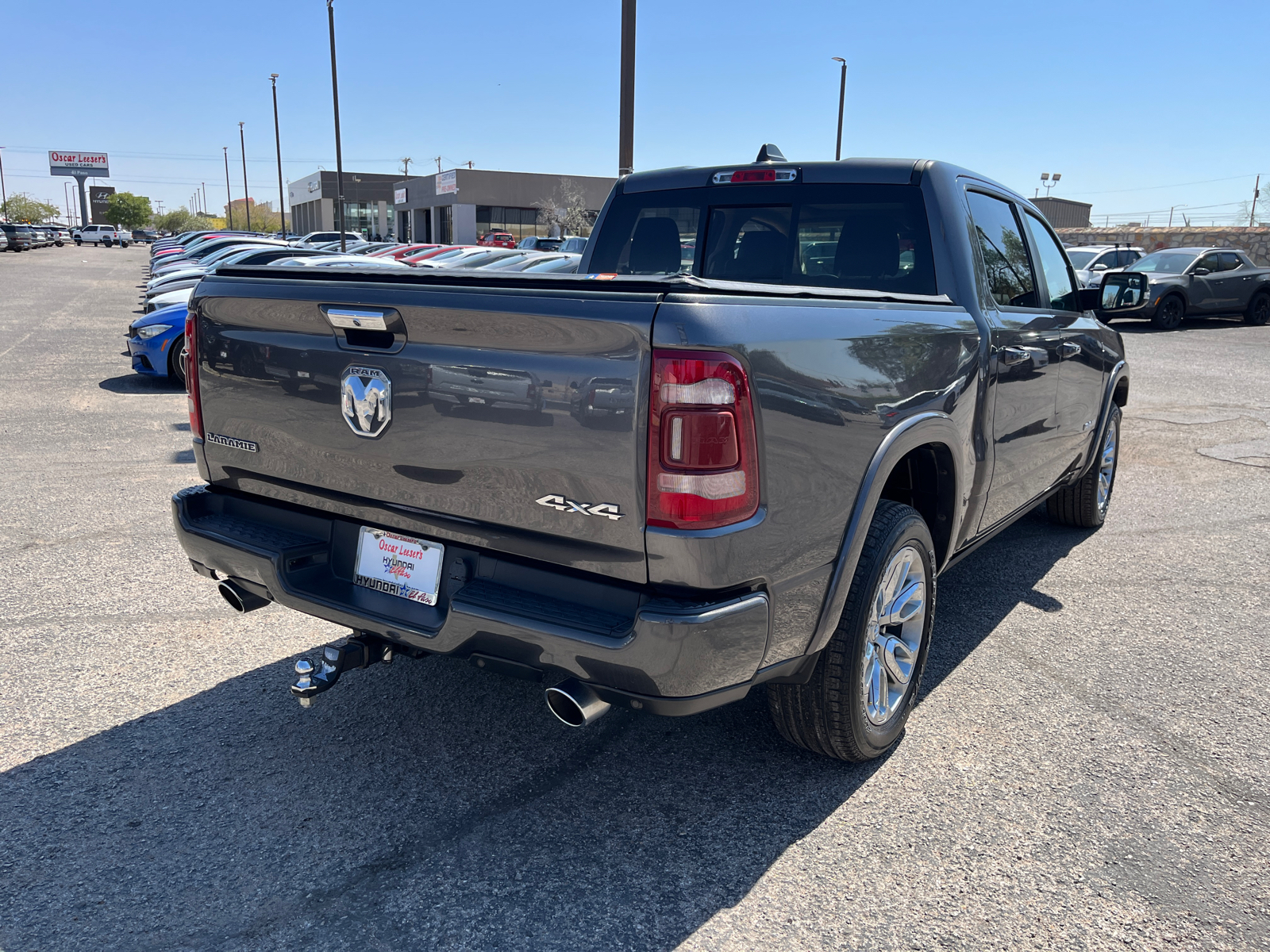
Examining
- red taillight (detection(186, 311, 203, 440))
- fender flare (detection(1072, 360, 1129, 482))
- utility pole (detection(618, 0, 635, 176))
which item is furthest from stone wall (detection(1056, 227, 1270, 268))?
red taillight (detection(186, 311, 203, 440))

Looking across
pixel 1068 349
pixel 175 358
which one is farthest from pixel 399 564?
pixel 175 358

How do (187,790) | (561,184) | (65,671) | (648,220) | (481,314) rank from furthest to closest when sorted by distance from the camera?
(561,184) → (648,220) → (65,671) → (187,790) → (481,314)

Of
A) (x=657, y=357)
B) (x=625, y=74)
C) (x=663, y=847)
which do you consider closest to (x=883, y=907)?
(x=663, y=847)

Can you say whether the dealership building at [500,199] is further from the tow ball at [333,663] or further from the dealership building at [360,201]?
the tow ball at [333,663]

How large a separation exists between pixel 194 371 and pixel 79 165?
188 meters

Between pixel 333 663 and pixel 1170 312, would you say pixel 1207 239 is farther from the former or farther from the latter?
pixel 333 663

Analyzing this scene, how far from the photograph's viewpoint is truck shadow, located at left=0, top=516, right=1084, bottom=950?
95.3 inches

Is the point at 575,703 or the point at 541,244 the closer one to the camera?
the point at 575,703

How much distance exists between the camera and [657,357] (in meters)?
2.19

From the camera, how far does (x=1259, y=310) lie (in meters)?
22.1

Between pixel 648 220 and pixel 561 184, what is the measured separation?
71609 millimetres

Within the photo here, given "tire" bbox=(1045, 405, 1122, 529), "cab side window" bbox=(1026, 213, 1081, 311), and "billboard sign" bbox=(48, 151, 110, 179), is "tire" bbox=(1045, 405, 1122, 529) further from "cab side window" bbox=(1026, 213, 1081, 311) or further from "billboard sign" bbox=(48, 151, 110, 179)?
"billboard sign" bbox=(48, 151, 110, 179)

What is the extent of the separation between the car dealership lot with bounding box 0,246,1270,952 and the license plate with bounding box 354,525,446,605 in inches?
28.2

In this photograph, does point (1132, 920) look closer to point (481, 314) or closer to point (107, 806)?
point (481, 314)
